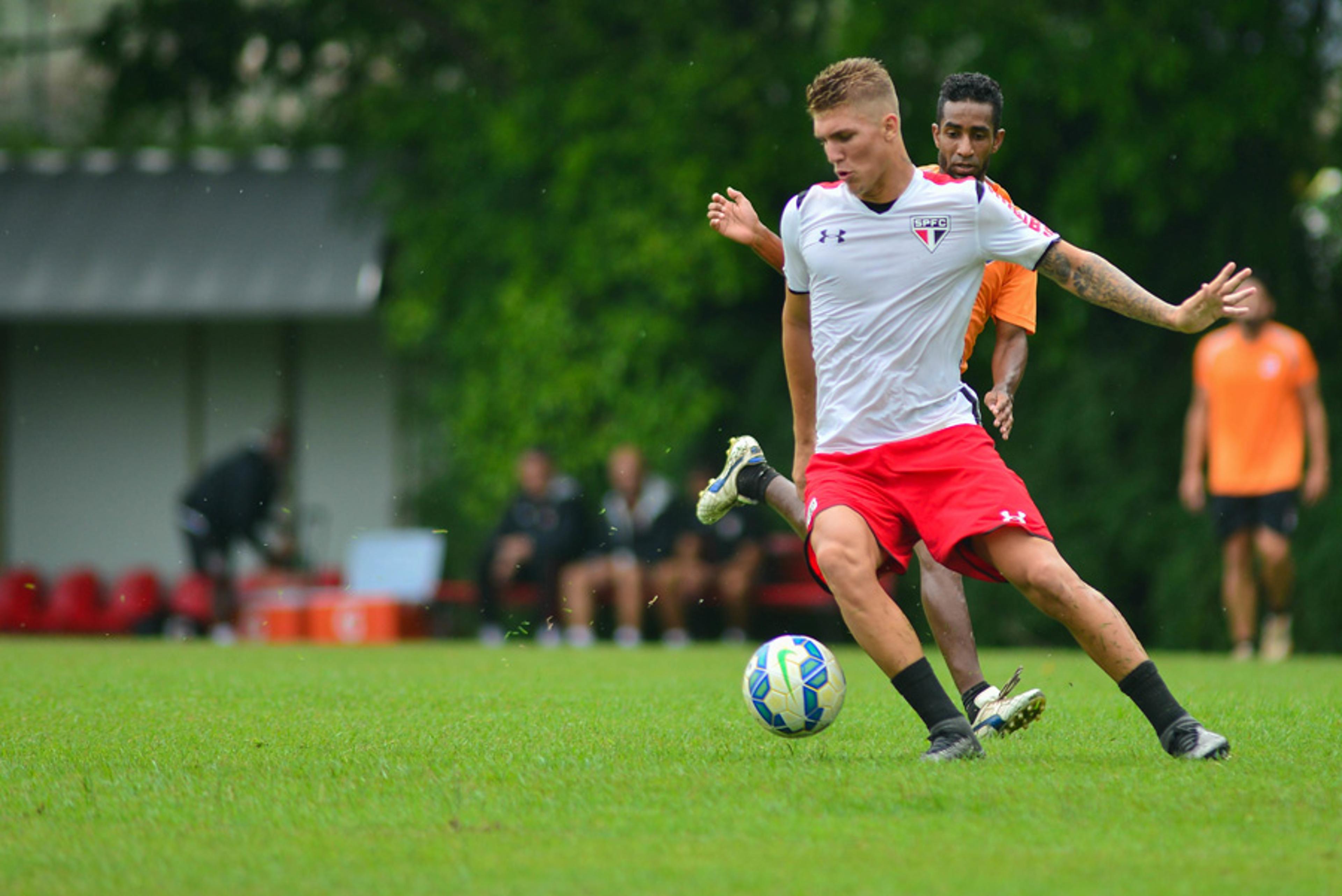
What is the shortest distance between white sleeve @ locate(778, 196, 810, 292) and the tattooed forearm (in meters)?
0.75

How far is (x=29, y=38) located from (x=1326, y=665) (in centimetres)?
1988

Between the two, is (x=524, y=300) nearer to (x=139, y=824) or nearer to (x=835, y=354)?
(x=835, y=354)

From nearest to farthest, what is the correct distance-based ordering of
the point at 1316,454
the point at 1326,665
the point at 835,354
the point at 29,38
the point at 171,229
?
the point at 835,354, the point at 1326,665, the point at 1316,454, the point at 171,229, the point at 29,38

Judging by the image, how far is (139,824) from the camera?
15.1ft

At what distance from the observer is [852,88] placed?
5496 millimetres

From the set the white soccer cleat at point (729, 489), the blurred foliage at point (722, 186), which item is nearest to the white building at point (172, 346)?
the blurred foliage at point (722, 186)

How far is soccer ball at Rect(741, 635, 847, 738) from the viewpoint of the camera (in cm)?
584

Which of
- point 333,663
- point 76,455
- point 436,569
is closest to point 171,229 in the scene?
point 76,455

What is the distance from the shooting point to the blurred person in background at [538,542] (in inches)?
637

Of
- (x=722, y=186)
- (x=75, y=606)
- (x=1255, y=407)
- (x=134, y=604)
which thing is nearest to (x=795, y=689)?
(x=1255, y=407)

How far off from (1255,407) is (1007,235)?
7576 millimetres

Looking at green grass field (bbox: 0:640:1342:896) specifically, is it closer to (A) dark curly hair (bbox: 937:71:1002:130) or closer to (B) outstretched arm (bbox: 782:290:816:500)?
(B) outstretched arm (bbox: 782:290:816:500)

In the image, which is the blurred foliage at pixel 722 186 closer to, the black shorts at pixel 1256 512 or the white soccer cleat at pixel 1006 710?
the black shorts at pixel 1256 512

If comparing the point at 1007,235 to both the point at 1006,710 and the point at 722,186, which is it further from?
the point at 722,186
